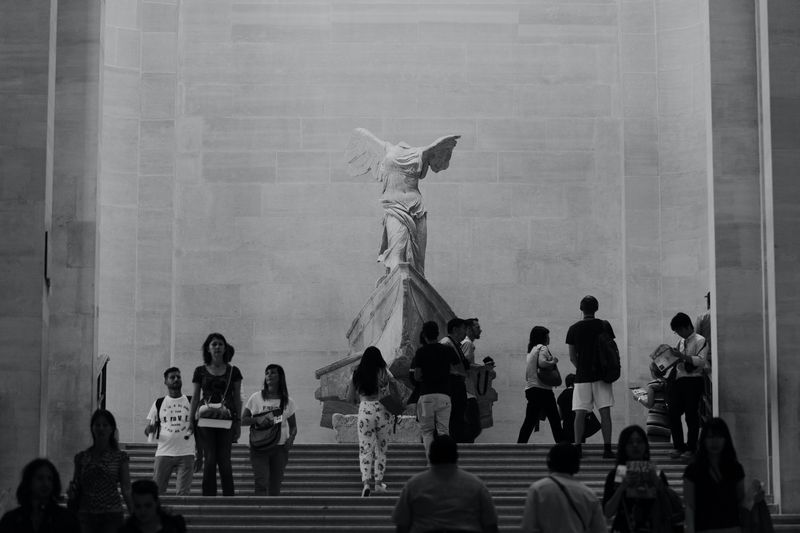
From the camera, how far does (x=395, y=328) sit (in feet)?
71.1

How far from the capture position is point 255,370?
26.4 m

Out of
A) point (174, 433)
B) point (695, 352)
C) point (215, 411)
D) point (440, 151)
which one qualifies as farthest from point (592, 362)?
point (440, 151)

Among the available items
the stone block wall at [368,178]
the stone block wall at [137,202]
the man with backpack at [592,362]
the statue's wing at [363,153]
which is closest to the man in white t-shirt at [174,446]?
the man with backpack at [592,362]

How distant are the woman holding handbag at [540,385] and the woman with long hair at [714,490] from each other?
792 centimetres

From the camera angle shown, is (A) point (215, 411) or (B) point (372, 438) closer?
(A) point (215, 411)

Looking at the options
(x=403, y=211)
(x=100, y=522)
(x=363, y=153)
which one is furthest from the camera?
(x=363, y=153)

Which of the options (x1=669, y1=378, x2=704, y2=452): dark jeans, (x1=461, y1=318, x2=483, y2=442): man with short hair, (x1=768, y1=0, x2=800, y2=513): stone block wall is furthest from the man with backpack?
(x1=768, y1=0, x2=800, y2=513): stone block wall

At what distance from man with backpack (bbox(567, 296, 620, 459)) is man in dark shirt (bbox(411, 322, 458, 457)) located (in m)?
2.31

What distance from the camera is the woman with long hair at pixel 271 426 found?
1602 cm

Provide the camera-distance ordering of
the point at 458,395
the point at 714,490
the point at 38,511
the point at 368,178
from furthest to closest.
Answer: the point at 368,178, the point at 458,395, the point at 714,490, the point at 38,511

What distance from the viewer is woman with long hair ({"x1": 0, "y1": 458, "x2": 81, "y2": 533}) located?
1051 cm

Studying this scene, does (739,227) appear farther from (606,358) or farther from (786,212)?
(606,358)

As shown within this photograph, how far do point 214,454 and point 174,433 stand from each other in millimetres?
603

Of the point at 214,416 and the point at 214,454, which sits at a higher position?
the point at 214,416
